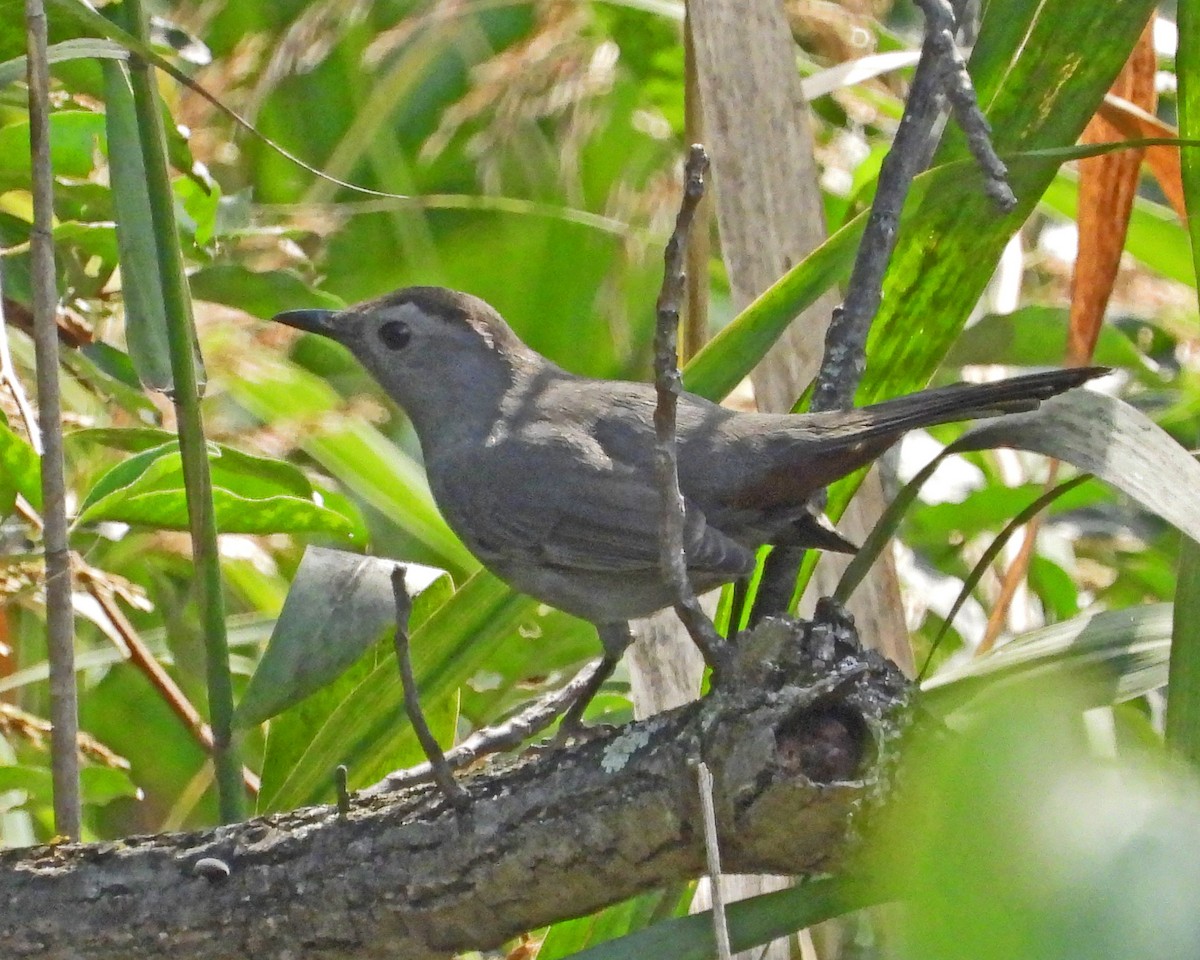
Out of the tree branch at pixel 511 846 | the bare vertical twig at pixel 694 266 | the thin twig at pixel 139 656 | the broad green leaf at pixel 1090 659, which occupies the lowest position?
the tree branch at pixel 511 846

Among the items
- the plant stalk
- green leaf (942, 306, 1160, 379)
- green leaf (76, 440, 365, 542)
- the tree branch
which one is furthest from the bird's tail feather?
green leaf (942, 306, 1160, 379)

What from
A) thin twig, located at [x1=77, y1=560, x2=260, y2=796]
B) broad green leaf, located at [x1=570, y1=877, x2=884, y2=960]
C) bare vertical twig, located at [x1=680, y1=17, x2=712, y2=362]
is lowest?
broad green leaf, located at [x1=570, y1=877, x2=884, y2=960]

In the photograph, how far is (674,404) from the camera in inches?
45.9

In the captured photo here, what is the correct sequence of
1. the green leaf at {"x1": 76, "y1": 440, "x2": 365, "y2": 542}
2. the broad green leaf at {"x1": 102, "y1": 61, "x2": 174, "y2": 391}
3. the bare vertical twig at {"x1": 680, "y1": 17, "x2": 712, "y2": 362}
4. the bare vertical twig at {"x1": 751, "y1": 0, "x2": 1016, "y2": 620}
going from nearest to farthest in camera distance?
1. the bare vertical twig at {"x1": 751, "y1": 0, "x2": 1016, "y2": 620}
2. the broad green leaf at {"x1": 102, "y1": 61, "x2": 174, "y2": 391}
3. the green leaf at {"x1": 76, "y1": 440, "x2": 365, "y2": 542}
4. the bare vertical twig at {"x1": 680, "y1": 17, "x2": 712, "y2": 362}

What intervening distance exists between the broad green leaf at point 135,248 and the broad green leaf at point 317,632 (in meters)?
0.29

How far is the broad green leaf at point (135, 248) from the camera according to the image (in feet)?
5.19

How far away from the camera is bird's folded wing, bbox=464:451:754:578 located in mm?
1996

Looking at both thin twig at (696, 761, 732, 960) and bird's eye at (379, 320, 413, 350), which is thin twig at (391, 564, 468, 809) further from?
bird's eye at (379, 320, 413, 350)

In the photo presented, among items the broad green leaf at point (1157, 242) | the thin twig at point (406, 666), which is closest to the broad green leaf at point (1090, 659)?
the thin twig at point (406, 666)

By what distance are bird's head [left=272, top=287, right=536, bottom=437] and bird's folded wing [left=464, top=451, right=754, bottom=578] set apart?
12.0 inches

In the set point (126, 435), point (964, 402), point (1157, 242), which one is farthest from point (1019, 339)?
point (126, 435)

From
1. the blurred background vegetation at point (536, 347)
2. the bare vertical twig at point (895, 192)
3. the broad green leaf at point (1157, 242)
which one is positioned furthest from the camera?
the broad green leaf at point (1157, 242)

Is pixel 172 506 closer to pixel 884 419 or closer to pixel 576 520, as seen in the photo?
pixel 576 520

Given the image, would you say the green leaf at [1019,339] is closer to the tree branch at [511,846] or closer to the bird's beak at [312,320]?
the bird's beak at [312,320]
